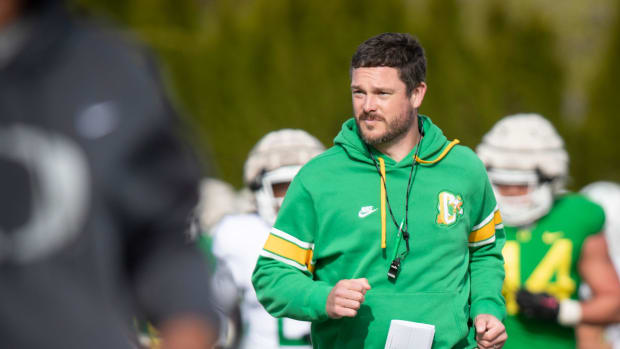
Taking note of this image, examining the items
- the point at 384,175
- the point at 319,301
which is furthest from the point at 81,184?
the point at 384,175

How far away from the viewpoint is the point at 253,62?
28.3m

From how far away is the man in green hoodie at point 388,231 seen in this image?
163 inches

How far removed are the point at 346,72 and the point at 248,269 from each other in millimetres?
20809

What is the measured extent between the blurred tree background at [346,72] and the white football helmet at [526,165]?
19.0m

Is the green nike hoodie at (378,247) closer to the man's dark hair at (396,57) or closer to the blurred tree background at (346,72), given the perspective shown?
the man's dark hair at (396,57)

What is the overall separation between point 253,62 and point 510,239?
73.3ft

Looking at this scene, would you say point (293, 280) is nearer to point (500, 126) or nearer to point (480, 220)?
point (480, 220)

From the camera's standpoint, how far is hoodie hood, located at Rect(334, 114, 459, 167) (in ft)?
14.2

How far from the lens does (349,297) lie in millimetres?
3846

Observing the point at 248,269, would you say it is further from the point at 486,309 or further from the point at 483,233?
the point at 486,309

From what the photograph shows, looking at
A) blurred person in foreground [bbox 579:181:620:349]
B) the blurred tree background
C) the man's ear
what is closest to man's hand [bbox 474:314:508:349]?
the man's ear

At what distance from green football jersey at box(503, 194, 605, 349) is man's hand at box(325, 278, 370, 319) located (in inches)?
97.5

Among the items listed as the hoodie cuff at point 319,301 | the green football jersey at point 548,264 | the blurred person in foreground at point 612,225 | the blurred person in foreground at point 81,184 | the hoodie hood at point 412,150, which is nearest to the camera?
the blurred person in foreground at point 81,184

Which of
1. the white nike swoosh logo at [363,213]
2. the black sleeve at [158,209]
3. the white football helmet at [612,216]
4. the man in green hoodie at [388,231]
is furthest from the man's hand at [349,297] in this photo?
the white football helmet at [612,216]
